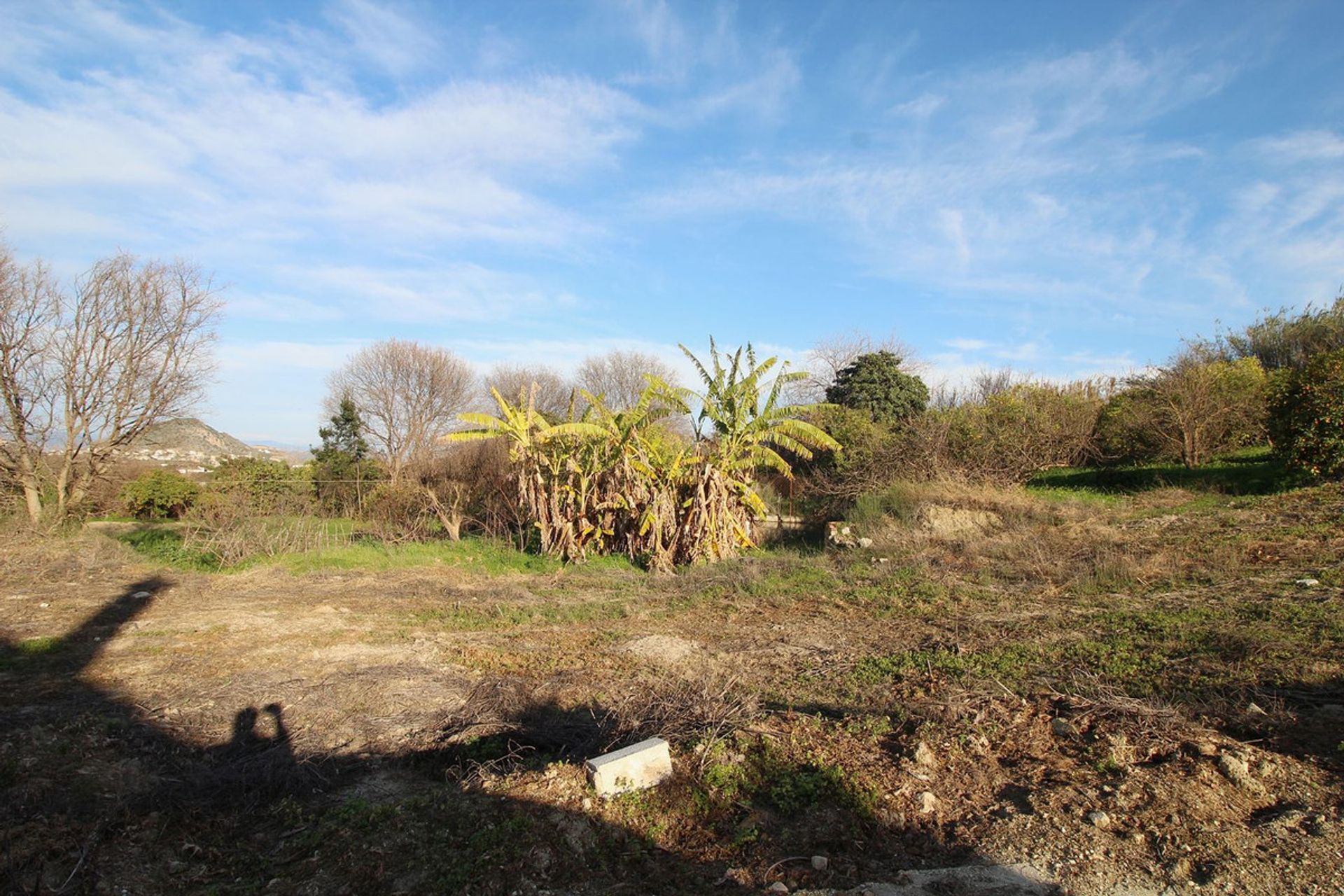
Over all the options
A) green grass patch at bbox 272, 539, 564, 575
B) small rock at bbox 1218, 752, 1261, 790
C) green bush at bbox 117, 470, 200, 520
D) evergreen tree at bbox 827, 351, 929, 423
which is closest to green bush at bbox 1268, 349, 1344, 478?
evergreen tree at bbox 827, 351, 929, 423

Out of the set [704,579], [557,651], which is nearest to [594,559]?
[704,579]

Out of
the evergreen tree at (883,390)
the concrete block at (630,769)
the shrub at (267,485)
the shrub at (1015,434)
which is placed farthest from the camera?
the evergreen tree at (883,390)

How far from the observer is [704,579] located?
11477mm

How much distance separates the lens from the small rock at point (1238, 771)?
3781 mm

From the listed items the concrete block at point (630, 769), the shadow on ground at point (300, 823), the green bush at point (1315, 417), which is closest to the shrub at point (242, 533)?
the shadow on ground at point (300, 823)

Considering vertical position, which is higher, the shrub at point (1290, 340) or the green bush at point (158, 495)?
the shrub at point (1290, 340)

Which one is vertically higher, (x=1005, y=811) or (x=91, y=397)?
(x=91, y=397)

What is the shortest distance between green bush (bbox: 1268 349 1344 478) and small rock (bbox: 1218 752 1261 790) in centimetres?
1119

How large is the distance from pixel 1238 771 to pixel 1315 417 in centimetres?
1146

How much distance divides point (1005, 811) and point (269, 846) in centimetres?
396

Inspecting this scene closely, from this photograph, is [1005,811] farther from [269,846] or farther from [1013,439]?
[1013,439]

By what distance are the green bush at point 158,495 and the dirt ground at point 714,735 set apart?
11.4 meters

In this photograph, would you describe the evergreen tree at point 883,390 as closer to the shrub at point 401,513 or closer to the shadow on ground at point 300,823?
the shrub at point 401,513

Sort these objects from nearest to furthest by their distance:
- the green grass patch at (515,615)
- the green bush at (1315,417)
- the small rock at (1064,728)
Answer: the small rock at (1064,728) < the green grass patch at (515,615) < the green bush at (1315,417)
